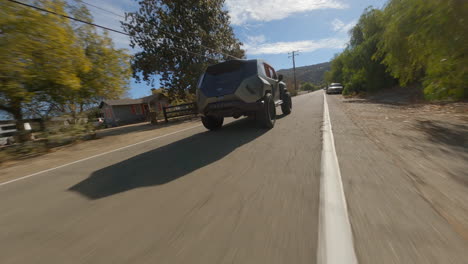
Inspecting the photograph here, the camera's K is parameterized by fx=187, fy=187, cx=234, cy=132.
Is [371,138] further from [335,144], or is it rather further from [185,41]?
[185,41]

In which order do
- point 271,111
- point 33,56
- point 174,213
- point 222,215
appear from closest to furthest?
point 222,215
point 174,213
point 33,56
point 271,111

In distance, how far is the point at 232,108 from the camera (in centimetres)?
451

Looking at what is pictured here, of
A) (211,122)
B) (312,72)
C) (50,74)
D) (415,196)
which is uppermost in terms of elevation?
(312,72)

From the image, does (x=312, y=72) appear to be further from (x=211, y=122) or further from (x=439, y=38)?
(x=211, y=122)

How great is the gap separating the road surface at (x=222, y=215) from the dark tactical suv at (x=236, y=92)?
195 cm

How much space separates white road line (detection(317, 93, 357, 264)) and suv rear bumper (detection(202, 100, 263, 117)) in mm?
2636

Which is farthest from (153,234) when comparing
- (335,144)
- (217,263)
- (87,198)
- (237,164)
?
(335,144)

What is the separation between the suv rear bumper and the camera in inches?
176

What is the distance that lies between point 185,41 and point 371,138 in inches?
613

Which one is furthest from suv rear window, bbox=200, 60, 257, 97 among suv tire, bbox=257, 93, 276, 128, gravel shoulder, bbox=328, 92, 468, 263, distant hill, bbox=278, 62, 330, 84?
distant hill, bbox=278, 62, 330, 84

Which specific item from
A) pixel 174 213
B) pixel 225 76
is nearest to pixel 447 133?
pixel 225 76

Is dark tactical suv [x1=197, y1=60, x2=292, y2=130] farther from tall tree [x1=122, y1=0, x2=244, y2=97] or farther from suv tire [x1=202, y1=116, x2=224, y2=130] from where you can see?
tall tree [x1=122, y1=0, x2=244, y2=97]

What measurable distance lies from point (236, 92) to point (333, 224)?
3.55 metres

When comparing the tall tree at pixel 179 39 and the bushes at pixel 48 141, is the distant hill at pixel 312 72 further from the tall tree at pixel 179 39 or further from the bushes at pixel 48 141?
the bushes at pixel 48 141
